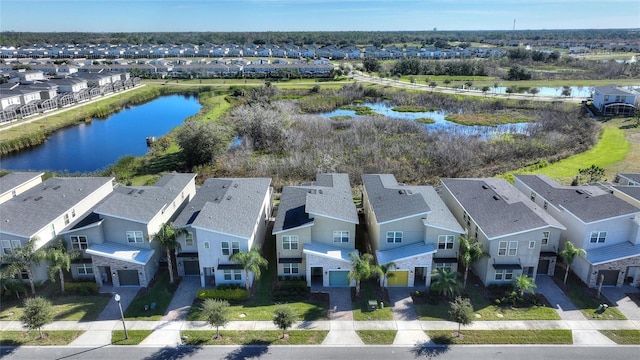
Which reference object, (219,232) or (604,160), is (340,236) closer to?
(219,232)

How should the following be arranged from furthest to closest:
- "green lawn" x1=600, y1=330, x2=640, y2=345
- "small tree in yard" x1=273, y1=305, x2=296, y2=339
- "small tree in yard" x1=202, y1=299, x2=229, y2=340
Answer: "green lawn" x1=600, y1=330, x2=640, y2=345
"small tree in yard" x1=273, y1=305, x2=296, y2=339
"small tree in yard" x1=202, y1=299, x2=229, y2=340

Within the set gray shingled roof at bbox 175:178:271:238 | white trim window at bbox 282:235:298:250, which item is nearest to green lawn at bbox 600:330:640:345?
white trim window at bbox 282:235:298:250

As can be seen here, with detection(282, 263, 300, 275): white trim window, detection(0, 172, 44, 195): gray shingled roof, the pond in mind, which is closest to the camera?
detection(282, 263, 300, 275): white trim window

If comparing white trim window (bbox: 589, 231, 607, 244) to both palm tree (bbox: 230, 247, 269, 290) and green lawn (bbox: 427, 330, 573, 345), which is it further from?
palm tree (bbox: 230, 247, 269, 290)

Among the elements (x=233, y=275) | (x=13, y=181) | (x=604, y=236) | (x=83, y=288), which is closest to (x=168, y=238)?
(x=233, y=275)

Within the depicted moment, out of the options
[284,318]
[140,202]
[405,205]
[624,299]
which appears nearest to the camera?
[284,318]

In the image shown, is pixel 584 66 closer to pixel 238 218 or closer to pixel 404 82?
pixel 404 82
